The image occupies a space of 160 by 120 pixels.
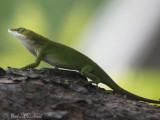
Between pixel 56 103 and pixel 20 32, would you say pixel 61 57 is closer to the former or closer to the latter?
pixel 20 32

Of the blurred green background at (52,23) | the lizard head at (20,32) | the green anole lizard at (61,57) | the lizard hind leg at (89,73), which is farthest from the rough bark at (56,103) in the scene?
the blurred green background at (52,23)

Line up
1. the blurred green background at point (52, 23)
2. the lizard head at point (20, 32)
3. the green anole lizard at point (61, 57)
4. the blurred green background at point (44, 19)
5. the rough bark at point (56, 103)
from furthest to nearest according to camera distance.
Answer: the blurred green background at point (44, 19) → the blurred green background at point (52, 23) → the lizard head at point (20, 32) → the green anole lizard at point (61, 57) → the rough bark at point (56, 103)

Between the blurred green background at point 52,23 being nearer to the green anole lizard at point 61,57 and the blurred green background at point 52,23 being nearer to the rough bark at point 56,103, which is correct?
the green anole lizard at point 61,57

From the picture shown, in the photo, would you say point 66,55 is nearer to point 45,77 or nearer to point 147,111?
point 45,77

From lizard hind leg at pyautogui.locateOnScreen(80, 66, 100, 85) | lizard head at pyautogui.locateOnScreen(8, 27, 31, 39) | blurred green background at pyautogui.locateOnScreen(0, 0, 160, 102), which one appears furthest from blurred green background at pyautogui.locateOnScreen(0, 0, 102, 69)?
lizard hind leg at pyautogui.locateOnScreen(80, 66, 100, 85)

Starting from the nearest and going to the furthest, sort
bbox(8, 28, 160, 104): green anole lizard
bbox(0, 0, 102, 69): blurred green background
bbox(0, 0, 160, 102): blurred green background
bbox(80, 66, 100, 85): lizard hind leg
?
bbox(80, 66, 100, 85): lizard hind leg < bbox(8, 28, 160, 104): green anole lizard < bbox(0, 0, 160, 102): blurred green background < bbox(0, 0, 102, 69): blurred green background

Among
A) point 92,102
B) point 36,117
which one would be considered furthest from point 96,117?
point 36,117

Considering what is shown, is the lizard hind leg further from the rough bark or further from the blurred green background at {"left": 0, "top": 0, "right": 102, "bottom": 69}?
the blurred green background at {"left": 0, "top": 0, "right": 102, "bottom": 69}
